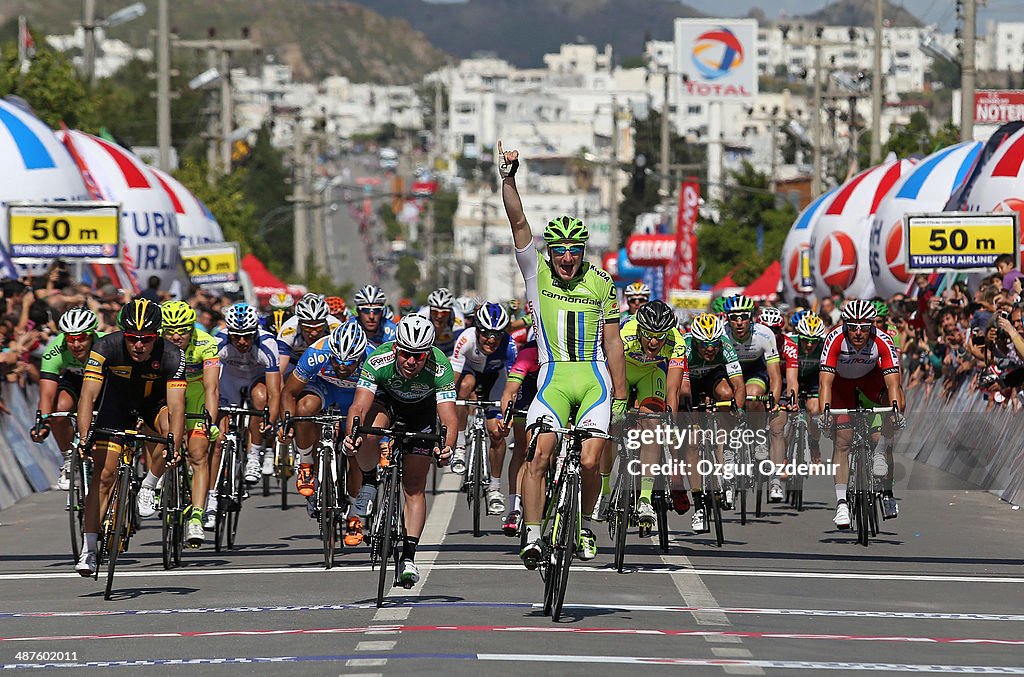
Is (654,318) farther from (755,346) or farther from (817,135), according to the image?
(817,135)

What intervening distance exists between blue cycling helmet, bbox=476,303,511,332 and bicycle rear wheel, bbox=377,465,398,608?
17.6 feet

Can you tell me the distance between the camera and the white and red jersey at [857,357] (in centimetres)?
1652

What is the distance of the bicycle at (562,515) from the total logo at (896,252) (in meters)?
24.3

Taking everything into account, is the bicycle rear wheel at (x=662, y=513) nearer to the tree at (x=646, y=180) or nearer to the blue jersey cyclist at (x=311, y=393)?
the blue jersey cyclist at (x=311, y=393)

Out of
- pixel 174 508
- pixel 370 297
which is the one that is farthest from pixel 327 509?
pixel 370 297

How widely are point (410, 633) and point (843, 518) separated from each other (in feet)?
21.5

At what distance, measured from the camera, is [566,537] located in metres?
11.2

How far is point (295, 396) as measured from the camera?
17.2 m

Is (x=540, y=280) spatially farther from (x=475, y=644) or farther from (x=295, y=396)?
(x=295, y=396)

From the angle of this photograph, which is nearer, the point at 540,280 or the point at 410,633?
the point at 410,633

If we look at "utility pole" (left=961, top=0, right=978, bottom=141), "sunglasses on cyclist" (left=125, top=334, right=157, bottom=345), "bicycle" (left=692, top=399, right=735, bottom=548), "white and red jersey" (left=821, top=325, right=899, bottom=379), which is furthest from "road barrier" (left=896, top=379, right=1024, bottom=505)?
"utility pole" (left=961, top=0, right=978, bottom=141)

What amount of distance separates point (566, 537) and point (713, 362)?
238 inches

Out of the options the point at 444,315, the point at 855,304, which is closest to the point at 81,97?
the point at 444,315

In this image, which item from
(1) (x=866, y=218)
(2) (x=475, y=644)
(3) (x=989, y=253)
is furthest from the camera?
(1) (x=866, y=218)
